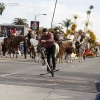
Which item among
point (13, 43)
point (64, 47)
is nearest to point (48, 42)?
point (64, 47)

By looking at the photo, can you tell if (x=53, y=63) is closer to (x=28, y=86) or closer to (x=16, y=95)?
(x=28, y=86)

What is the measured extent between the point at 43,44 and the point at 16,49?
62.3 ft

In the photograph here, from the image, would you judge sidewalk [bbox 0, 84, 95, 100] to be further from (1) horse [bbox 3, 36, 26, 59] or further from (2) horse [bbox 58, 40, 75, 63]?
(1) horse [bbox 3, 36, 26, 59]

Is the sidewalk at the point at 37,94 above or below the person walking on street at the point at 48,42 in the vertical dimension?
below

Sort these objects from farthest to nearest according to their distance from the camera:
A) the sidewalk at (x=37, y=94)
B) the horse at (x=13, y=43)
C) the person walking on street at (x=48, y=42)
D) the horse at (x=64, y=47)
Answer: the horse at (x=13, y=43) → the horse at (x=64, y=47) → the person walking on street at (x=48, y=42) → the sidewalk at (x=37, y=94)

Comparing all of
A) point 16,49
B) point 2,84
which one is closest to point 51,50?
point 2,84

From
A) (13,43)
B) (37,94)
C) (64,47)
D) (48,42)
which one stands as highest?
(13,43)

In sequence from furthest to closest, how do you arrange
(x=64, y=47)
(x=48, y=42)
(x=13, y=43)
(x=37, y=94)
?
(x=13, y=43)
(x=64, y=47)
(x=48, y=42)
(x=37, y=94)

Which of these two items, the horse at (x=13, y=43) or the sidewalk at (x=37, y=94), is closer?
the sidewalk at (x=37, y=94)

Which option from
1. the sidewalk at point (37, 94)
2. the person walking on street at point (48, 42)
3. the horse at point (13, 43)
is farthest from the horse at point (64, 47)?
the sidewalk at point (37, 94)

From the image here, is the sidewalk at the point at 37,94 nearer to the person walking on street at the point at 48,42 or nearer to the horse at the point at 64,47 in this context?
the person walking on street at the point at 48,42

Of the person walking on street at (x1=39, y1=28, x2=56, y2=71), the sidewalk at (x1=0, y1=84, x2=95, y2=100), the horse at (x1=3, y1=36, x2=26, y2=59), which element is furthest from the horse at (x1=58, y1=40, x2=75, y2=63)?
the sidewalk at (x1=0, y1=84, x2=95, y2=100)

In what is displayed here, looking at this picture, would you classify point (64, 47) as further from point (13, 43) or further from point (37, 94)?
point (37, 94)

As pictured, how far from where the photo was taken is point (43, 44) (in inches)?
650
